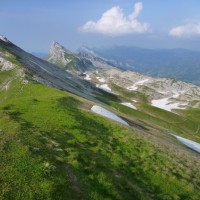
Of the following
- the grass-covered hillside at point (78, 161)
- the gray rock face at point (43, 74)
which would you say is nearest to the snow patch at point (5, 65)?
the gray rock face at point (43, 74)

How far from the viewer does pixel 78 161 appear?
29.4 meters

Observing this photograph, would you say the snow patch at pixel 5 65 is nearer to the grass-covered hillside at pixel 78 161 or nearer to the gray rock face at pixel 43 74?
the gray rock face at pixel 43 74

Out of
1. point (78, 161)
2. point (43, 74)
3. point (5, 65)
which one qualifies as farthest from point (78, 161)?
point (43, 74)

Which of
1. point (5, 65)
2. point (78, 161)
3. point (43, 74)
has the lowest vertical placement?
point (78, 161)

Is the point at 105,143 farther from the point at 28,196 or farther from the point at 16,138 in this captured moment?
the point at 28,196

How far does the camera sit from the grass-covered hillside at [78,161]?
2403 cm

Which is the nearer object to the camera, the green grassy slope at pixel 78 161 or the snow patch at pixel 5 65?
the green grassy slope at pixel 78 161

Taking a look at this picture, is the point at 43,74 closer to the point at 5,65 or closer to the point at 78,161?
the point at 5,65

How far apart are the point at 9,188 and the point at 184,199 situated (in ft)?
53.6

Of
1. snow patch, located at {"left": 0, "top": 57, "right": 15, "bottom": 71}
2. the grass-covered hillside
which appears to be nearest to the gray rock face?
snow patch, located at {"left": 0, "top": 57, "right": 15, "bottom": 71}

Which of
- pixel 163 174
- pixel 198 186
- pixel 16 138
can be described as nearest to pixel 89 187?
pixel 16 138

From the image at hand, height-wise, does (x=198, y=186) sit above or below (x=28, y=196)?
above

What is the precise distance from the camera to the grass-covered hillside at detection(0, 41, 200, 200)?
24031 mm

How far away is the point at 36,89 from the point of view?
70312 millimetres
